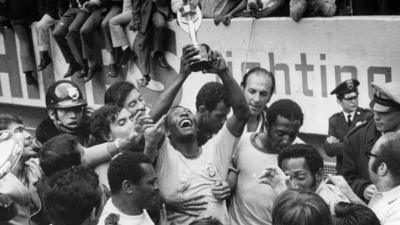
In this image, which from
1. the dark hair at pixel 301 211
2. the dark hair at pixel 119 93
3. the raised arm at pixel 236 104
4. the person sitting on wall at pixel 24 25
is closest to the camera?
the dark hair at pixel 301 211

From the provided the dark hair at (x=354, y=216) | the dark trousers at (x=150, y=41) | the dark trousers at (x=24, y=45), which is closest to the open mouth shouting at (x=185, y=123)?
the dark hair at (x=354, y=216)

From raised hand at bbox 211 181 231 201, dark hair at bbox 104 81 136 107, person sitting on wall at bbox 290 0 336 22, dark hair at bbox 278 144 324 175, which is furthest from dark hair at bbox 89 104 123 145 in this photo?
person sitting on wall at bbox 290 0 336 22

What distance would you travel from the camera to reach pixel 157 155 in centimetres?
559

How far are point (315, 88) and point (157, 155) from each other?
3462 millimetres

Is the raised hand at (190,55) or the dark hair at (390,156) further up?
the raised hand at (190,55)

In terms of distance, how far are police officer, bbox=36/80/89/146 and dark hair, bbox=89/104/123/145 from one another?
14.2 inches

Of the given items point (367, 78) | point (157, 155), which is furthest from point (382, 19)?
point (157, 155)

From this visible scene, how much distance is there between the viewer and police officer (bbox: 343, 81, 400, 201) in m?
6.10

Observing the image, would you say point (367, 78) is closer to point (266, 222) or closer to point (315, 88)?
point (315, 88)

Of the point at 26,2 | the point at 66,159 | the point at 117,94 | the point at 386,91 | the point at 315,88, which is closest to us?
the point at 66,159

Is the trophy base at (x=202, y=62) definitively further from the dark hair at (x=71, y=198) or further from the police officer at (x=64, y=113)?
the police officer at (x=64, y=113)

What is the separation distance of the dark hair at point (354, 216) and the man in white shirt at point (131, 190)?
1.14 meters

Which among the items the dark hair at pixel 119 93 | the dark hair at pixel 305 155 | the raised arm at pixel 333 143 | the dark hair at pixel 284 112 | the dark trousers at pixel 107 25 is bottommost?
the raised arm at pixel 333 143

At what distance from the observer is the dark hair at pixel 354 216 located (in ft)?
13.6
